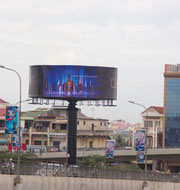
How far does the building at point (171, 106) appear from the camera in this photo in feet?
643

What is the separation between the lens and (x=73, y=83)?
106250 mm

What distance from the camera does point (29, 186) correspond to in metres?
60.6

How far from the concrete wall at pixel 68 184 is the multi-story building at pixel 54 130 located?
8914 centimetres

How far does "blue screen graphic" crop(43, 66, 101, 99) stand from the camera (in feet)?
348

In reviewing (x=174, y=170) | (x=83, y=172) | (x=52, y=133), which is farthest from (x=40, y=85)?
(x=174, y=170)

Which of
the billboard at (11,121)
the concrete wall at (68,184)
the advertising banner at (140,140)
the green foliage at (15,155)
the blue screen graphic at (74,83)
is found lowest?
the concrete wall at (68,184)

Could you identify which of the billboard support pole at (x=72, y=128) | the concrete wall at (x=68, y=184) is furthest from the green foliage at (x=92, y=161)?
the concrete wall at (x=68, y=184)

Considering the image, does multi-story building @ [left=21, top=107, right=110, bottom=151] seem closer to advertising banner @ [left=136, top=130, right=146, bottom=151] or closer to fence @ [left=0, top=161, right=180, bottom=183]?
advertising banner @ [left=136, top=130, right=146, bottom=151]

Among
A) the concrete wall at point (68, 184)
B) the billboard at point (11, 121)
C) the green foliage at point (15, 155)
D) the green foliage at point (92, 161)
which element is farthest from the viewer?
the green foliage at point (92, 161)

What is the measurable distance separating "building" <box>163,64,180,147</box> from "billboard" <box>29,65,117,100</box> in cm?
9017

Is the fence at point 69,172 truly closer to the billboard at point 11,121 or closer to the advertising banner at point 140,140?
the billboard at point 11,121

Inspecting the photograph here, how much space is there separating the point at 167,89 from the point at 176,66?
748 centimetres

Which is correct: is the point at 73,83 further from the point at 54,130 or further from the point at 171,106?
the point at 171,106

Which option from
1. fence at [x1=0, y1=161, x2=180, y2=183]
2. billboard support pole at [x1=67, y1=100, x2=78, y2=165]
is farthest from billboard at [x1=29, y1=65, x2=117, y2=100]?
fence at [x1=0, y1=161, x2=180, y2=183]
